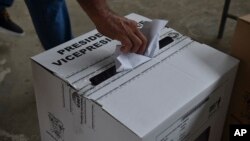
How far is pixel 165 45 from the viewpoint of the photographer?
1.05 m

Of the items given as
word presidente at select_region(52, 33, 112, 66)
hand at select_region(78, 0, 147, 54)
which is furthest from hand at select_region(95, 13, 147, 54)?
word presidente at select_region(52, 33, 112, 66)

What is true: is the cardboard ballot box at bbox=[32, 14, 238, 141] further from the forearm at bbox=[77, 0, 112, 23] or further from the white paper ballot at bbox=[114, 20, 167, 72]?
the forearm at bbox=[77, 0, 112, 23]

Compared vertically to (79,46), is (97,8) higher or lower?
higher

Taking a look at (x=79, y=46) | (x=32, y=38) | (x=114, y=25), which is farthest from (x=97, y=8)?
(x=32, y=38)

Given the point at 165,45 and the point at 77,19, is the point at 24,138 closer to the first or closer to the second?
the point at 165,45

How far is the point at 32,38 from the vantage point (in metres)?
2.03

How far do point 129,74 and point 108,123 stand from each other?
0.58 feet

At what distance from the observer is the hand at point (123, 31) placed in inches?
35.9

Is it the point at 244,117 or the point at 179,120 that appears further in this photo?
the point at 244,117

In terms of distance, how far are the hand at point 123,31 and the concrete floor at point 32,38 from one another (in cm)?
69

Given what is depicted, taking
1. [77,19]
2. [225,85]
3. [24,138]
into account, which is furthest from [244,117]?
[77,19]

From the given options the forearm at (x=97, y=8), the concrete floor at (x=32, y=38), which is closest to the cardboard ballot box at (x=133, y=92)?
the forearm at (x=97, y=8)

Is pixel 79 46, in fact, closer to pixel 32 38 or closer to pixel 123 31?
pixel 123 31

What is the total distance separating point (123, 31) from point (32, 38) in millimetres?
1254
